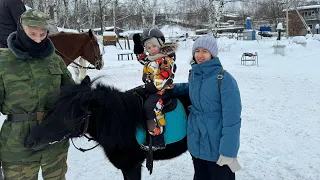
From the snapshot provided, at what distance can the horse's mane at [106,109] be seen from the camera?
7.03 ft

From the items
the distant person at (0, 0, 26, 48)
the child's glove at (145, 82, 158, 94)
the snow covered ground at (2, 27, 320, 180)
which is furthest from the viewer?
the distant person at (0, 0, 26, 48)

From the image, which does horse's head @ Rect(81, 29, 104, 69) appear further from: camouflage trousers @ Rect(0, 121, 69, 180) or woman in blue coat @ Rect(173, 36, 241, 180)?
woman in blue coat @ Rect(173, 36, 241, 180)

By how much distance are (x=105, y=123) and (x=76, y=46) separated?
5.04 metres

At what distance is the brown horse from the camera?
6625 mm

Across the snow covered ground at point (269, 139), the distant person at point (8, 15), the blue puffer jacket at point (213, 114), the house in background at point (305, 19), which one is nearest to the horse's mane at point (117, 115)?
the snow covered ground at point (269, 139)

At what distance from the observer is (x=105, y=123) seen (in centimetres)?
240

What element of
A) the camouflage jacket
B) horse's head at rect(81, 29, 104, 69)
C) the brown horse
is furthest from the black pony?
horse's head at rect(81, 29, 104, 69)

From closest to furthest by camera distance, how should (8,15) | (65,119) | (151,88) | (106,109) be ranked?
(65,119) → (106,109) → (151,88) → (8,15)

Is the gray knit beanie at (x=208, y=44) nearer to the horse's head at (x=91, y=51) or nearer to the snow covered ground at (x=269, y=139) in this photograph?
the snow covered ground at (x=269, y=139)

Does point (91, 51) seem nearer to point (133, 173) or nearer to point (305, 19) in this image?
point (133, 173)

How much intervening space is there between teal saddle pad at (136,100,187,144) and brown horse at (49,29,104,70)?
433 cm

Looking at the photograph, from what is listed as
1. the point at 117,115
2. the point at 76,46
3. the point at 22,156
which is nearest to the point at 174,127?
the point at 117,115

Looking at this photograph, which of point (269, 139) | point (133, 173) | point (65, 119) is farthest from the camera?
point (269, 139)

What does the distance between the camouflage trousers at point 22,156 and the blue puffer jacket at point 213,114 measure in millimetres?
1173
